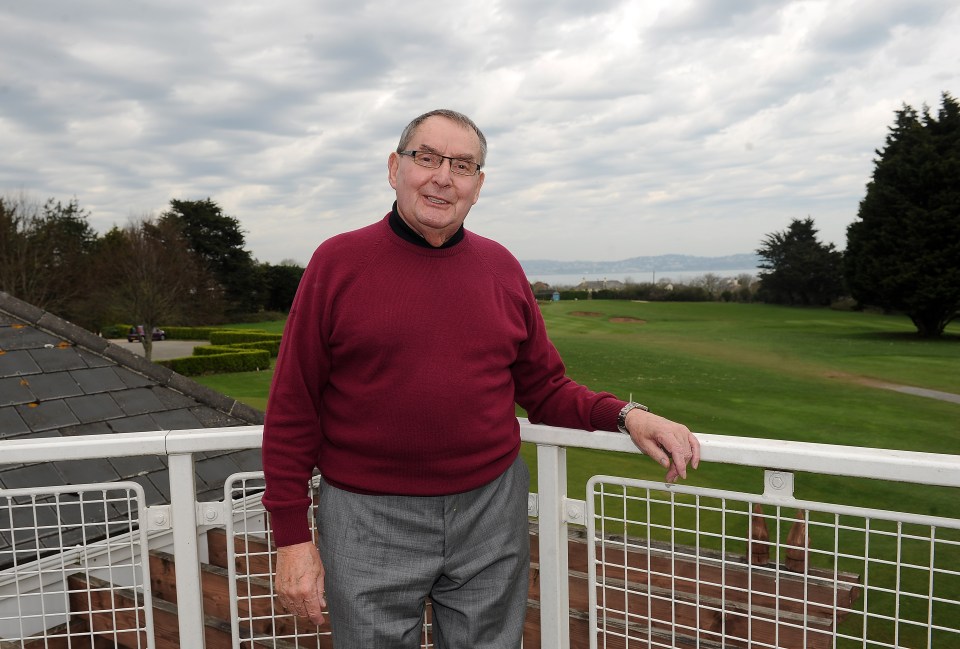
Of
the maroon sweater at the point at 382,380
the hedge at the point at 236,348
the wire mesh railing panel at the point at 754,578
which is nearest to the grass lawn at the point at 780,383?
the wire mesh railing panel at the point at 754,578

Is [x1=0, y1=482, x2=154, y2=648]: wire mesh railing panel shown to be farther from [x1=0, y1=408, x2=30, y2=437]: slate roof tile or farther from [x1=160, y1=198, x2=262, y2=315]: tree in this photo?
[x1=160, y1=198, x2=262, y2=315]: tree

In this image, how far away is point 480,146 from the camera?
182 centimetres

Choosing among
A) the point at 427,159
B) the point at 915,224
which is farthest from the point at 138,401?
the point at 915,224

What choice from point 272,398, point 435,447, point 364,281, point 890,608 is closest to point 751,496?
point 435,447

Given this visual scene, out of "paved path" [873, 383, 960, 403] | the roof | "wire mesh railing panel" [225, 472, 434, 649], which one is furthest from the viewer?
"paved path" [873, 383, 960, 403]

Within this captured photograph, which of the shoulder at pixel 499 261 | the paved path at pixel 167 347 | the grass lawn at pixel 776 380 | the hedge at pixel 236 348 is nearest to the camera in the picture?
the shoulder at pixel 499 261

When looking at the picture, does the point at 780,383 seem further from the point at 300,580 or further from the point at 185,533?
the point at 300,580

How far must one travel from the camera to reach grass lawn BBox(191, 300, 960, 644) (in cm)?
1136

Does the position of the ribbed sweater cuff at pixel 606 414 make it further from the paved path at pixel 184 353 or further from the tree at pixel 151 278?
the tree at pixel 151 278

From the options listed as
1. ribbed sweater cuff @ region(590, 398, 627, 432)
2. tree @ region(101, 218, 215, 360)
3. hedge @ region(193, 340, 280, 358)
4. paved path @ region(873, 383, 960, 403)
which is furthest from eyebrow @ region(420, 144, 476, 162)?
tree @ region(101, 218, 215, 360)

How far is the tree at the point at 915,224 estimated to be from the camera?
2861 cm

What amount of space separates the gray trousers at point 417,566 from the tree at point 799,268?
1870 inches

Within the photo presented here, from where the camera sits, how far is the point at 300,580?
5.56ft

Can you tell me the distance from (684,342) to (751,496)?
112ft
